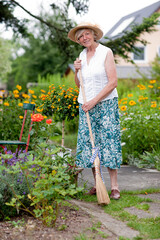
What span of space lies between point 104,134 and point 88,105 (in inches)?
13.8

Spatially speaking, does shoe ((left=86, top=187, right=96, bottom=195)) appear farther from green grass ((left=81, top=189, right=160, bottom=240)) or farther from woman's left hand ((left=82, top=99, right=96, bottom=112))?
woman's left hand ((left=82, top=99, right=96, bottom=112))

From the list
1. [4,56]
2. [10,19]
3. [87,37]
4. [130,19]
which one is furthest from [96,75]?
[4,56]

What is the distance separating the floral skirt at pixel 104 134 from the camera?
341 centimetres

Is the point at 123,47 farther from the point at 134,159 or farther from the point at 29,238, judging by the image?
the point at 29,238

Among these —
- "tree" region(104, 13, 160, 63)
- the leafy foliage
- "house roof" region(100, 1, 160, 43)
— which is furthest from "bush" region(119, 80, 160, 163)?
"house roof" region(100, 1, 160, 43)

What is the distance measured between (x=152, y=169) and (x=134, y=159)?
50 centimetres

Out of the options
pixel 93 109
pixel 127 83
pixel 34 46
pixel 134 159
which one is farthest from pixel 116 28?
pixel 93 109

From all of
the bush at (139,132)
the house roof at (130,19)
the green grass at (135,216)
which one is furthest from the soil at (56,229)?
the house roof at (130,19)

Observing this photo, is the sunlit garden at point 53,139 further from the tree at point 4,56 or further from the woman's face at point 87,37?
the tree at point 4,56

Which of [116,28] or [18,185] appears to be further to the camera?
[116,28]

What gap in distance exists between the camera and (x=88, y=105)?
133 inches

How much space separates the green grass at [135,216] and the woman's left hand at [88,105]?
2.99ft

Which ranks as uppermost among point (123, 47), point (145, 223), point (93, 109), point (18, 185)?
point (123, 47)

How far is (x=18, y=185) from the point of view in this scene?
2.93m
